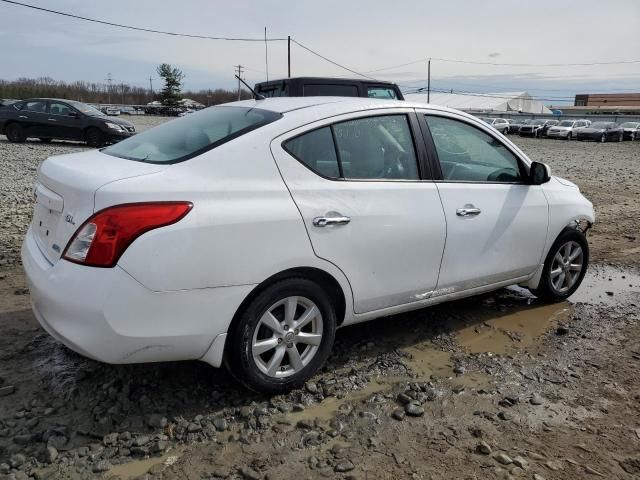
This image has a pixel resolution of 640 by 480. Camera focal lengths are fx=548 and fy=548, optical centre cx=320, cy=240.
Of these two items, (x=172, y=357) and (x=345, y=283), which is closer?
(x=172, y=357)

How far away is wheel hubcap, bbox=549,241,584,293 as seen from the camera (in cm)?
480

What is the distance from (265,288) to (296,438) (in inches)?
31.1

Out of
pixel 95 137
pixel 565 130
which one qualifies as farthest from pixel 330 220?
pixel 565 130

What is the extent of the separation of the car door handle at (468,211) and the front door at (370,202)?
19cm

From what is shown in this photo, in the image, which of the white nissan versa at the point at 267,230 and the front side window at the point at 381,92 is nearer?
the white nissan versa at the point at 267,230

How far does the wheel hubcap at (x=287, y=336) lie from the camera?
9.92 feet

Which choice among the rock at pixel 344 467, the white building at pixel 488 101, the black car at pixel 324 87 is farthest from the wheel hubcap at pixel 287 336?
the white building at pixel 488 101

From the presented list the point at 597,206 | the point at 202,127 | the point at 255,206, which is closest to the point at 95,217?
the point at 255,206

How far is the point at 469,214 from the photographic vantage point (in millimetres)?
3836

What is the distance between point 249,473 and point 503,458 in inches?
48.6

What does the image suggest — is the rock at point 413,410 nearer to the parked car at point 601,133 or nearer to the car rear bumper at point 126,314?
the car rear bumper at point 126,314

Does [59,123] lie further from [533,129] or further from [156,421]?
[533,129]

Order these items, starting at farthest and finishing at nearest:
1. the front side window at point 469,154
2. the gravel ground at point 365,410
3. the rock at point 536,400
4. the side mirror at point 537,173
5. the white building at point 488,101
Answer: the white building at point 488,101 → the side mirror at point 537,173 → the front side window at point 469,154 → the rock at point 536,400 → the gravel ground at point 365,410

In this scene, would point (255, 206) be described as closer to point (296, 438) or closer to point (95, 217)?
point (95, 217)
